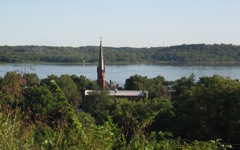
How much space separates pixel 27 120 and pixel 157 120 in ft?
56.9

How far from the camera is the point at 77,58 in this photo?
192 m

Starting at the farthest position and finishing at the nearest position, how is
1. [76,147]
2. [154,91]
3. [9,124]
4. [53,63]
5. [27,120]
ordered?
[53,63] → [154,91] → [27,120] → [9,124] → [76,147]

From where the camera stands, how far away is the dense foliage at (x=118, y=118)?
13.8ft

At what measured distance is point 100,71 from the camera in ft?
160

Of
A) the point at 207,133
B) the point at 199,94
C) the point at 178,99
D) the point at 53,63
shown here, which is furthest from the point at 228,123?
the point at 53,63

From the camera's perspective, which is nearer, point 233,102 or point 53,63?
point 233,102

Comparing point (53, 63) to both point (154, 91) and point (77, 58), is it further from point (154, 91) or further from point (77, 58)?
point (154, 91)

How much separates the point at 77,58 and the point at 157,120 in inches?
6734

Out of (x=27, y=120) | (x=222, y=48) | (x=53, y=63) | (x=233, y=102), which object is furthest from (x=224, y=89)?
(x=222, y=48)

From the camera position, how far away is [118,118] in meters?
21.1

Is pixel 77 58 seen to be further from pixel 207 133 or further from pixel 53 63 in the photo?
pixel 207 133

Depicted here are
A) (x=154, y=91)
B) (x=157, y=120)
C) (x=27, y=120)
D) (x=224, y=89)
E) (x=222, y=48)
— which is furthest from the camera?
(x=222, y=48)

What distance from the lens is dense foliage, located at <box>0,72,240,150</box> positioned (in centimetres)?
419

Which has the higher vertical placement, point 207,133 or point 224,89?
point 224,89
